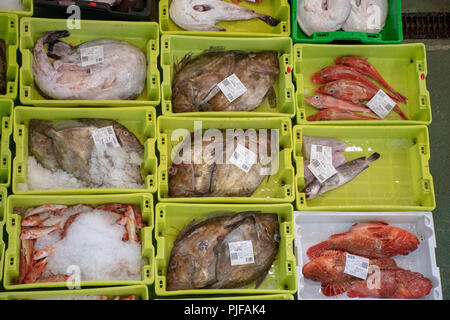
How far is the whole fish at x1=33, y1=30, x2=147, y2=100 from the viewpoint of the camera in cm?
365

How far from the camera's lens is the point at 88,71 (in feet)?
12.1

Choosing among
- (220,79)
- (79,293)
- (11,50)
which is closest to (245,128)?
(220,79)

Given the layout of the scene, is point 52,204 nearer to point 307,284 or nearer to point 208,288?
point 208,288

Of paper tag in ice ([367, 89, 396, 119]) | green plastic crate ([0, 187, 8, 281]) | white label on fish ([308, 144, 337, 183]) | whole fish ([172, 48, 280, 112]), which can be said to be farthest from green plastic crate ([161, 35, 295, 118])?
green plastic crate ([0, 187, 8, 281])

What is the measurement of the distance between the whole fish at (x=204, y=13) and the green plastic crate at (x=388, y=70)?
0.36 metres

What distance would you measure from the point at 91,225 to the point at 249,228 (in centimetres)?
92

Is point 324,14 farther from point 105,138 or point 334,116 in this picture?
point 105,138

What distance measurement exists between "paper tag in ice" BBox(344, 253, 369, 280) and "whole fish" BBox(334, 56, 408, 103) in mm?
1115

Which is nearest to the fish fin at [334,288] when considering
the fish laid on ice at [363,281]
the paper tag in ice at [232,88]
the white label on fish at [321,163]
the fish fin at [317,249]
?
the fish laid on ice at [363,281]

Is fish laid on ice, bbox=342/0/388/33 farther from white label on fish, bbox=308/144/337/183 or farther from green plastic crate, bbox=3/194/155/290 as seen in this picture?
green plastic crate, bbox=3/194/155/290

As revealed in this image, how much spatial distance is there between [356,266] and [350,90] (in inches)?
45.0

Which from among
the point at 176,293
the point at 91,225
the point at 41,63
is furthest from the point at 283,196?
the point at 41,63

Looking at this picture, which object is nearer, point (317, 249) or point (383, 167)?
point (317, 249)

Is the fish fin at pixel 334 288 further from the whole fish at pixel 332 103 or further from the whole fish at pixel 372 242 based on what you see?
the whole fish at pixel 332 103
